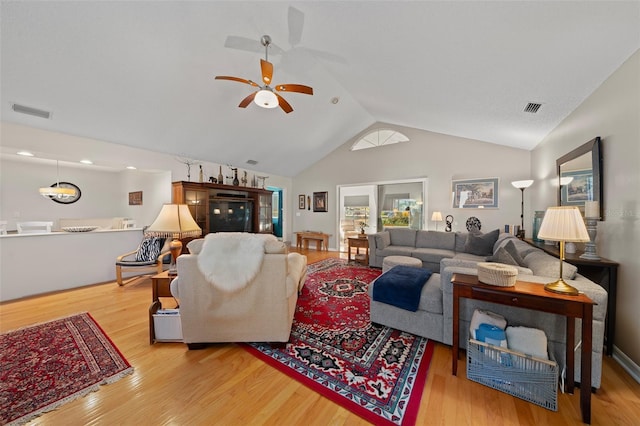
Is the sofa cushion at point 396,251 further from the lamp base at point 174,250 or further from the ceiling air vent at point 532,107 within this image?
the lamp base at point 174,250

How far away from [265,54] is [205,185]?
3.00 meters

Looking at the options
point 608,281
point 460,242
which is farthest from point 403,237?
point 608,281

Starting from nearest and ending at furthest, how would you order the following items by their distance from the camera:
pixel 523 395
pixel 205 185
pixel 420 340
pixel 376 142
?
pixel 523 395
pixel 420 340
pixel 205 185
pixel 376 142

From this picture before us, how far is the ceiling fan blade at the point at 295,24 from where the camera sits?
2193mm

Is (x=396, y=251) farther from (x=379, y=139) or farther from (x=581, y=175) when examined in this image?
(x=379, y=139)

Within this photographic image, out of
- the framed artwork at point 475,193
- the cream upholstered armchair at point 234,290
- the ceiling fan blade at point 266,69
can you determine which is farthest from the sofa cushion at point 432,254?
the ceiling fan blade at point 266,69

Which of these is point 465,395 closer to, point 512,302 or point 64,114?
point 512,302

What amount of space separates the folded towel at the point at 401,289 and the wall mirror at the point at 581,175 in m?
1.72

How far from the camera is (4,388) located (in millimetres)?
1539

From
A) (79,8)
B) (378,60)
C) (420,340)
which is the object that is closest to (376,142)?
(378,60)

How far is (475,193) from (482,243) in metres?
1.43

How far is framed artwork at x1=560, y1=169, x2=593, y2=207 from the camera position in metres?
2.24

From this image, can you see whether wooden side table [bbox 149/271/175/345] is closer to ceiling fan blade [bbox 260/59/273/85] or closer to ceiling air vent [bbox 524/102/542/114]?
ceiling fan blade [bbox 260/59/273/85]

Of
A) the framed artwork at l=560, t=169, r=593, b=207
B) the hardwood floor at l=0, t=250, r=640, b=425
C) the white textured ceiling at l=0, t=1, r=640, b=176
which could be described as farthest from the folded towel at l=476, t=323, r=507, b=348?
the white textured ceiling at l=0, t=1, r=640, b=176
